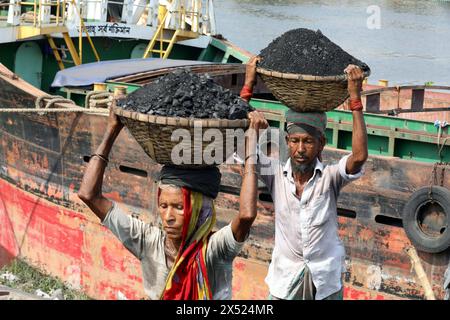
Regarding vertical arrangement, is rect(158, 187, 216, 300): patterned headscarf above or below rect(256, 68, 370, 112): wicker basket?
below

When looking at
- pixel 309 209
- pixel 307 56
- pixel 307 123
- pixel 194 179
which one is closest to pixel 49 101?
pixel 307 56

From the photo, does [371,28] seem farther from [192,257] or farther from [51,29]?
[192,257]

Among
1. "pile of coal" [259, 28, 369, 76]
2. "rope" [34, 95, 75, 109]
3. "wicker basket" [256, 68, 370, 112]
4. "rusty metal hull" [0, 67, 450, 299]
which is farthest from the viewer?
"rope" [34, 95, 75, 109]

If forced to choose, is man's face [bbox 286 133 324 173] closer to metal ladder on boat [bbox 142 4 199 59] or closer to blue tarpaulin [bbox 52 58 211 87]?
blue tarpaulin [bbox 52 58 211 87]

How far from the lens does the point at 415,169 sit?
23.1 ft

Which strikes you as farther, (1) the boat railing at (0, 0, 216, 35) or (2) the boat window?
(1) the boat railing at (0, 0, 216, 35)

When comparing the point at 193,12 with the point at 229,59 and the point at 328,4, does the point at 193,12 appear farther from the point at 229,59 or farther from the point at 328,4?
the point at 328,4

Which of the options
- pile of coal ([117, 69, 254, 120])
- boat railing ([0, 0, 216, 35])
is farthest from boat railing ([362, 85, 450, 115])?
pile of coal ([117, 69, 254, 120])

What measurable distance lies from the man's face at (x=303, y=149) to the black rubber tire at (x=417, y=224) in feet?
10.0

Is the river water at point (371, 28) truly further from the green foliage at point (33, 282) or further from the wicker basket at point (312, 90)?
the wicker basket at point (312, 90)

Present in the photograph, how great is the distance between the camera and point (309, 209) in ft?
13.3

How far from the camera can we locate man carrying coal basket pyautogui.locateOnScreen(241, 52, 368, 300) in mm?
4047

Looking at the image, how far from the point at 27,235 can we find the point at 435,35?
2099 centimetres
